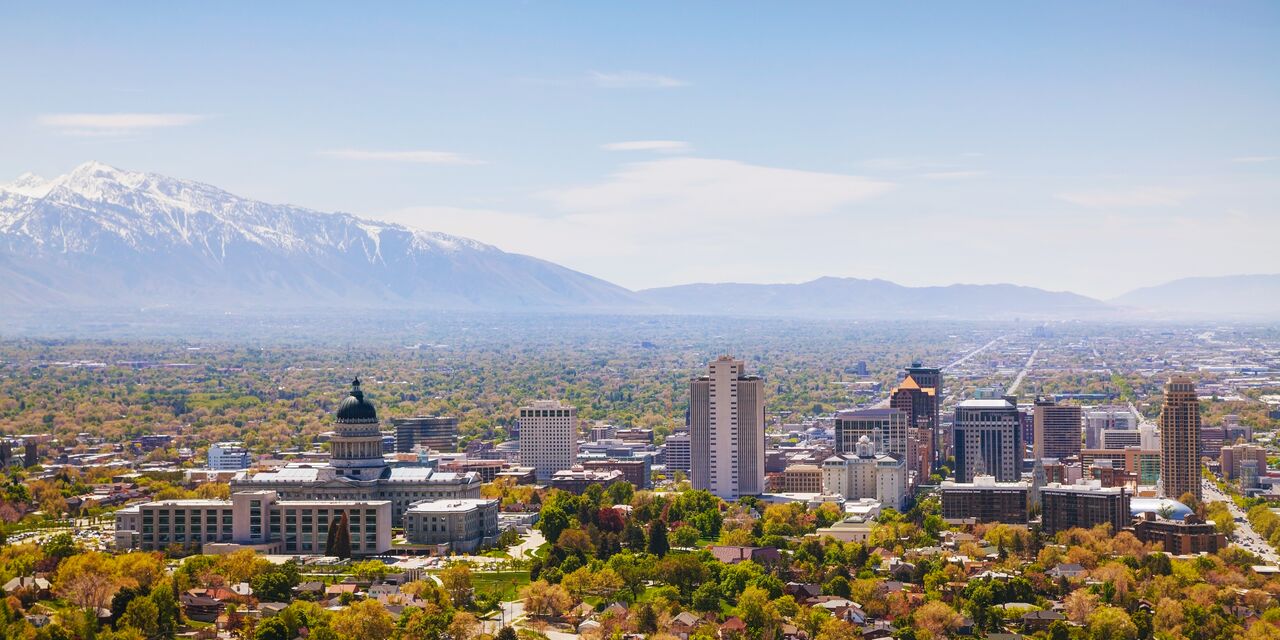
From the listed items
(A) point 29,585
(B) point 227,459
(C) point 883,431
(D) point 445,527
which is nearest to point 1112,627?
(D) point 445,527

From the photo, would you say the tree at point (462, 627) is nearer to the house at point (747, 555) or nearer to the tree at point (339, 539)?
the tree at point (339, 539)

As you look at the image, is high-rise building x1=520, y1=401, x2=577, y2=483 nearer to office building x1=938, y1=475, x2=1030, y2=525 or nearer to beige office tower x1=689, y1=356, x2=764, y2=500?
beige office tower x1=689, y1=356, x2=764, y2=500

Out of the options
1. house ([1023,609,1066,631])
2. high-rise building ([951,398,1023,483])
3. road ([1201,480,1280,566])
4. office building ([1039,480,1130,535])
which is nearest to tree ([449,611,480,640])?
house ([1023,609,1066,631])

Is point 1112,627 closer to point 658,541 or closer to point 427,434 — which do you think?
point 658,541

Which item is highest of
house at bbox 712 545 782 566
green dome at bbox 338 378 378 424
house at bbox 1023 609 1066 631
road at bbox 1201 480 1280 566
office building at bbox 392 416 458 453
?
green dome at bbox 338 378 378 424

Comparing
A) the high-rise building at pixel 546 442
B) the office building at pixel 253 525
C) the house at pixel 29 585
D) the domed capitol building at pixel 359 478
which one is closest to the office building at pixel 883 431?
the high-rise building at pixel 546 442
